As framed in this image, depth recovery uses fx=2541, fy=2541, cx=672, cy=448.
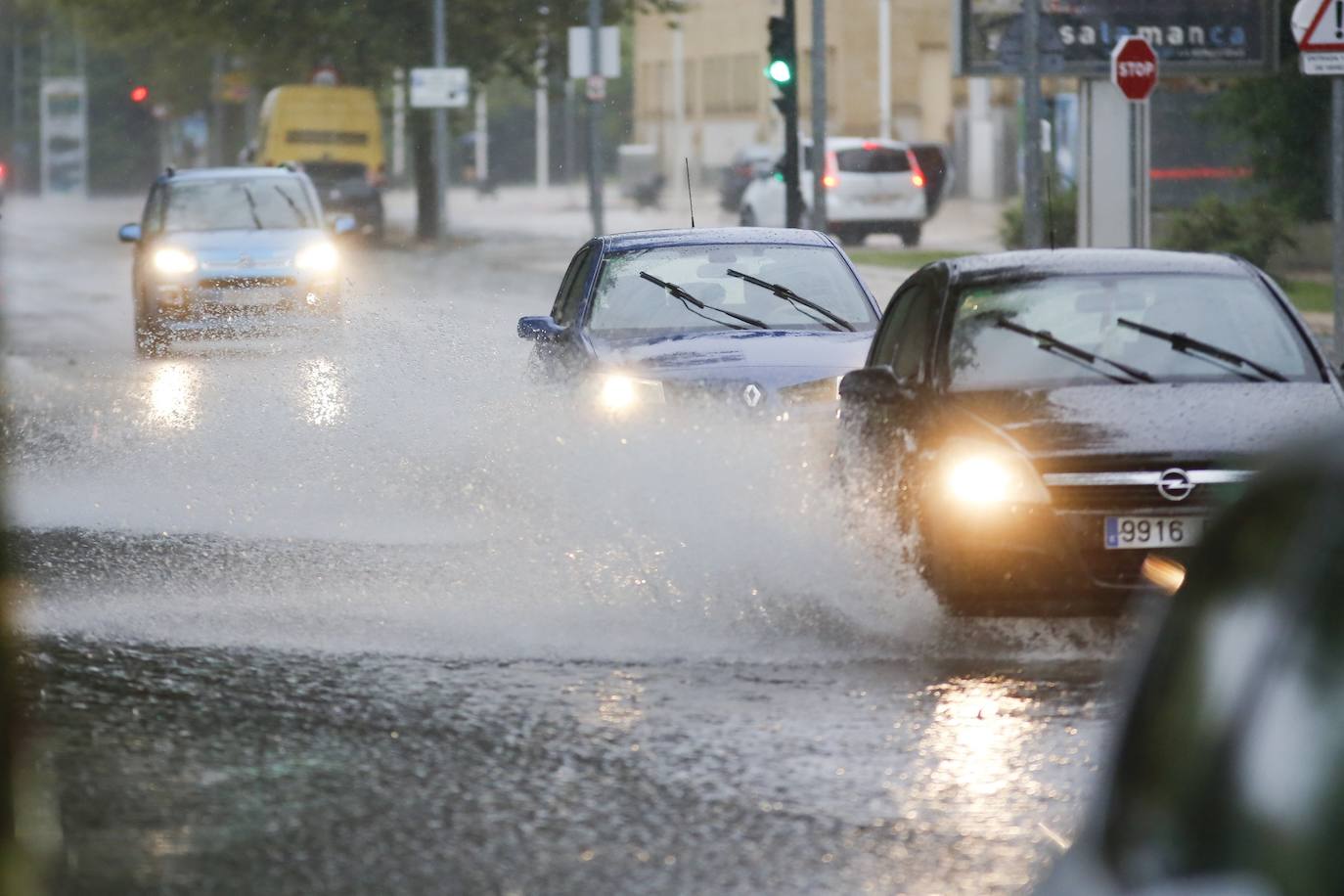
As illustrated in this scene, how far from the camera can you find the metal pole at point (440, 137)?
46.2 meters

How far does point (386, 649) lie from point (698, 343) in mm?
3925

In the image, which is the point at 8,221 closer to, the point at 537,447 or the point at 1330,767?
the point at 537,447

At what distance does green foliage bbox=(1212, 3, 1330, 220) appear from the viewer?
3281 centimetres

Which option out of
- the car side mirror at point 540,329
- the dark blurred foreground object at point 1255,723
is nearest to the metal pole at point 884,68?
the car side mirror at point 540,329

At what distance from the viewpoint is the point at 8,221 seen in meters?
69.9

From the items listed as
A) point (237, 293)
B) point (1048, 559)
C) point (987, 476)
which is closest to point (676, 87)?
point (237, 293)

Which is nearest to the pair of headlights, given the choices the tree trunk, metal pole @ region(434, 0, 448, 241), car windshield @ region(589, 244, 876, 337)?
car windshield @ region(589, 244, 876, 337)

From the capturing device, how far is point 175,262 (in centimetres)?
2241

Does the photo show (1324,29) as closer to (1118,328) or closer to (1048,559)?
(1118,328)

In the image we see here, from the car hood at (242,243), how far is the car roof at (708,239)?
975 centimetres

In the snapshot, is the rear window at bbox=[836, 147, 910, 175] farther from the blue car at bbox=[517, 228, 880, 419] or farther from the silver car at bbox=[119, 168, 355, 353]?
the blue car at bbox=[517, 228, 880, 419]

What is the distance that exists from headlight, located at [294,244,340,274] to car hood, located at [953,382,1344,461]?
46.8 ft

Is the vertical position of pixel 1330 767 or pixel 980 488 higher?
pixel 1330 767

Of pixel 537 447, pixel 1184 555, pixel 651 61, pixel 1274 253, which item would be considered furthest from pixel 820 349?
pixel 651 61
